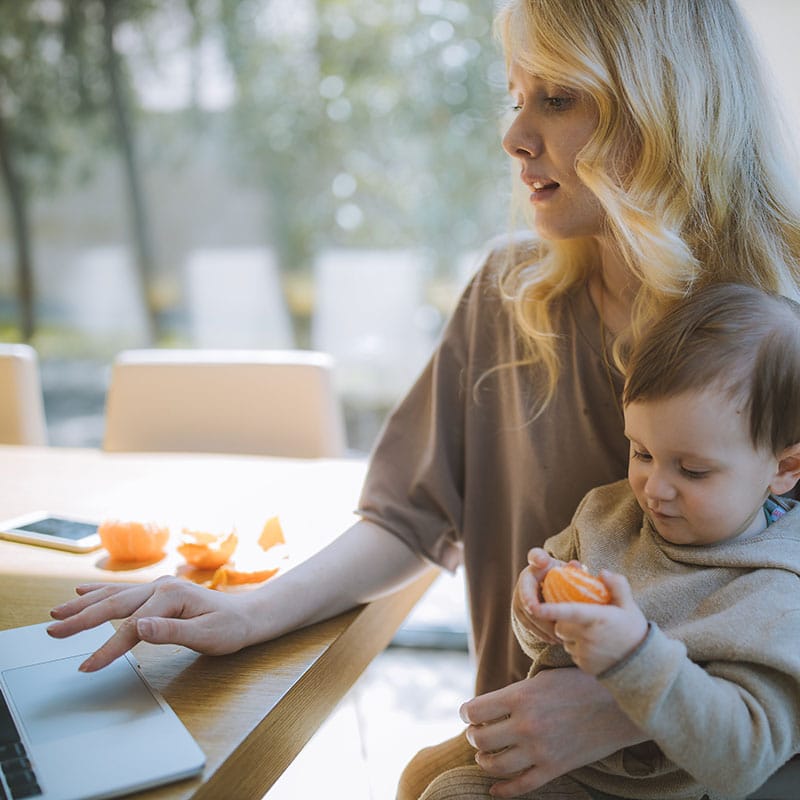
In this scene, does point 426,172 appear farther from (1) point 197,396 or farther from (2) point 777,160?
(2) point 777,160

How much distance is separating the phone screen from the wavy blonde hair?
883 millimetres

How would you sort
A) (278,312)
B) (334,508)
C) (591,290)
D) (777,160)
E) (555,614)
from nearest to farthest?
A: (555,614) < (777,160) < (591,290) < (334,508) < (278,312)

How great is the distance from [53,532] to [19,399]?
39.0 inches

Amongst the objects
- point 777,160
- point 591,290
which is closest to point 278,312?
point 591,290

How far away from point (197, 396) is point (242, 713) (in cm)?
134

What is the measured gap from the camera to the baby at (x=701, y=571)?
2.68 feet

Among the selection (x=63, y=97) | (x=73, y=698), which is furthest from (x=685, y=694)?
(x=63, y=97)

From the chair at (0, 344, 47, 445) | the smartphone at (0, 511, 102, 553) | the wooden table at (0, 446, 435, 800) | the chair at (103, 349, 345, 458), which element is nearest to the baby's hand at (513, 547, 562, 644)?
the wooden table at (0, 446, 435, 800)

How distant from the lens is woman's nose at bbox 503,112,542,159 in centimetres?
121

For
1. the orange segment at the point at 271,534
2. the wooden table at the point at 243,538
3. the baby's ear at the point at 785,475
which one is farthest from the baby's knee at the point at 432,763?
the baby's ear at the point at 785,475

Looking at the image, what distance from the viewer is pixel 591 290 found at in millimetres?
1346

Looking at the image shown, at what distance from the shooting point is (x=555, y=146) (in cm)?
121

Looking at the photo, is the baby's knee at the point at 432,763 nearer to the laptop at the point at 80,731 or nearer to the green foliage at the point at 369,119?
the laptop at the point at 80,731

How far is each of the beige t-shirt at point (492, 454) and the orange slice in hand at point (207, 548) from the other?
0.20 meters
